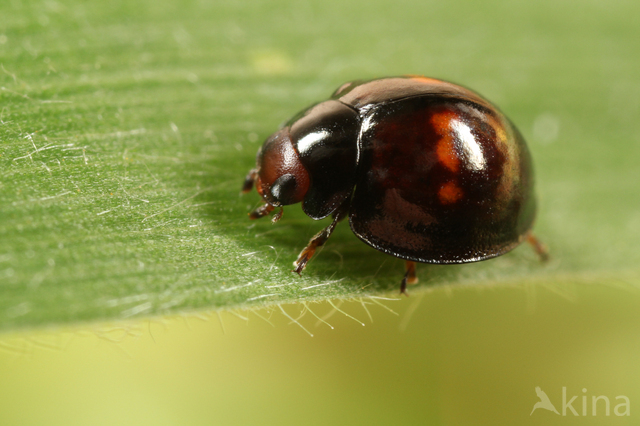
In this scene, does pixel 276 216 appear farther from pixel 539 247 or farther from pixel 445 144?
pixel 539 247

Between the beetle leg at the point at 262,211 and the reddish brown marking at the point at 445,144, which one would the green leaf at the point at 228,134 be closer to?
the beetle leg at the point at 262,211

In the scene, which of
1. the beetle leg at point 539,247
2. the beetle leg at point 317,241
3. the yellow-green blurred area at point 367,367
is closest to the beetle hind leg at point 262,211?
the beetle leg at point 317,241

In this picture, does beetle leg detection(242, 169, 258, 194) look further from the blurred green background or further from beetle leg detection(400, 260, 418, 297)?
beetle leg detection(400, 260, 418, 297)

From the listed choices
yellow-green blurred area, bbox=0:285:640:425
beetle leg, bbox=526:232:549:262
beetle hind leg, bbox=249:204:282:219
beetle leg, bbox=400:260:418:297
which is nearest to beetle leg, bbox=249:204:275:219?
beetle hind leg, bbox=249:204:282:219

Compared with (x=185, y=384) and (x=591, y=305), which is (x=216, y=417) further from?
(x=591, y=305)

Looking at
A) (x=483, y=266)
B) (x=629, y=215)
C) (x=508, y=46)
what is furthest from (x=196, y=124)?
(x=629, y=215)

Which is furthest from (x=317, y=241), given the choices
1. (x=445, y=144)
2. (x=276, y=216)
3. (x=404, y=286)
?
(x=445, y=144)
